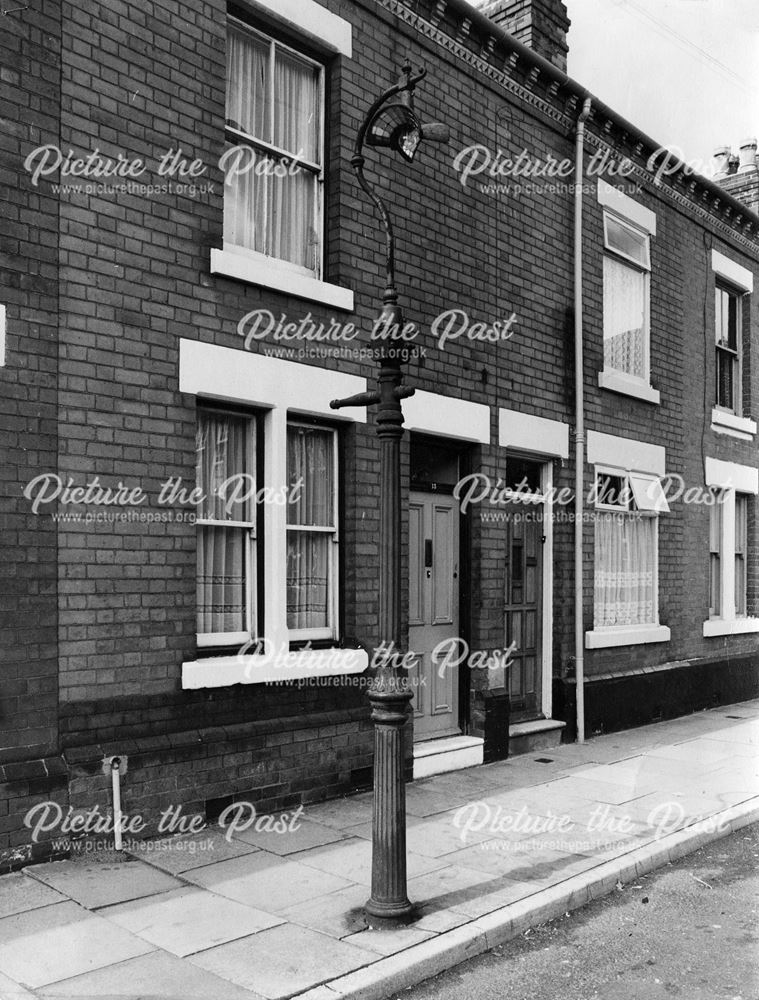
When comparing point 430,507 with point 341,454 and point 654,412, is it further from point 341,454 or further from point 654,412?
point 654,412

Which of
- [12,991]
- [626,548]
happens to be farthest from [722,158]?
[12,991]

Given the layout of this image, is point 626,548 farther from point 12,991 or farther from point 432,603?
point 12,991

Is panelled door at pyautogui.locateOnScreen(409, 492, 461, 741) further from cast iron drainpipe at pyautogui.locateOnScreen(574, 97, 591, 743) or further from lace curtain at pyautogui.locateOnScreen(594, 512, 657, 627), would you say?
lace curtain at pyautogui.locateOnScreen(594, 512, 657, 627)

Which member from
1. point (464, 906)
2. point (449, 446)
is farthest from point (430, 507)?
point (464, 906)

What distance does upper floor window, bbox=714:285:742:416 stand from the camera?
13555 mm

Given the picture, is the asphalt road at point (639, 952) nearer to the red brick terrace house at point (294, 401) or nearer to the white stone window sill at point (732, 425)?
the red brick terrace house at point (294, 401)

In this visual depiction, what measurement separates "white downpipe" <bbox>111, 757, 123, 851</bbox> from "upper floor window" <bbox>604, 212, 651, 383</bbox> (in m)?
7.30

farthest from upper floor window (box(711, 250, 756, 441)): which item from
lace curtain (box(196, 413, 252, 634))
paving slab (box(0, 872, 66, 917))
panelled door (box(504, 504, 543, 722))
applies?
paving slab (box(0, 872, 66, 917))

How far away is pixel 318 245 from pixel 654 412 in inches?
225

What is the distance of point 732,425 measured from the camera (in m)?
13.6

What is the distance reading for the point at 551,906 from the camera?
5234mm

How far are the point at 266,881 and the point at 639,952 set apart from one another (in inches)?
82.5

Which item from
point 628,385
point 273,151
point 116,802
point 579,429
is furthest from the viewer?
point 628,385

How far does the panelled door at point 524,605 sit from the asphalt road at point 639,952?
3.71 metres
